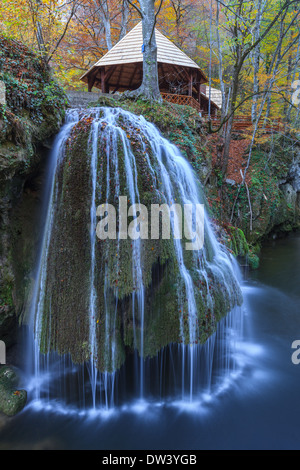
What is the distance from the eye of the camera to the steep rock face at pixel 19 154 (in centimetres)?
407

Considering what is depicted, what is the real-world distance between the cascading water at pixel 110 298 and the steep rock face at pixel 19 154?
14.3 inches

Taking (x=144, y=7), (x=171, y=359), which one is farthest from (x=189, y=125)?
(x=171, y=359)

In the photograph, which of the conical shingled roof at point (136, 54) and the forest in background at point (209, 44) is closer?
the forest in background at point (209, 44)

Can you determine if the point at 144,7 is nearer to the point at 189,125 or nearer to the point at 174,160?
the point at 189,125

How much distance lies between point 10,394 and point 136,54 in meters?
14.3

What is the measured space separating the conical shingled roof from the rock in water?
1334cm

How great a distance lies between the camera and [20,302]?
4531 millimetres

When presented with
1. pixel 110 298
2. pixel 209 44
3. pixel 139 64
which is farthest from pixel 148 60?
pixel 110 298

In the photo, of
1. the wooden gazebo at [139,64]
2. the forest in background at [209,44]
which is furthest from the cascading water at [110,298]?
the wooden gazebo at [139,64]

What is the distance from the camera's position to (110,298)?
3.83 metres

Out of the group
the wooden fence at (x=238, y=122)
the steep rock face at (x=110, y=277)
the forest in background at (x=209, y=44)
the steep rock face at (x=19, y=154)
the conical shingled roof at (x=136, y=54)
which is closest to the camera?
the steep rock face at (x=110, y=277)

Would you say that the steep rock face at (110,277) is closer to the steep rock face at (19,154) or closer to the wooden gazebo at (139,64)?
the steep rock face at (19,154)

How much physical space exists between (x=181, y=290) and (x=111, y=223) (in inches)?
64.6

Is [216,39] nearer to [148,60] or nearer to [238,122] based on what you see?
[238,122]
